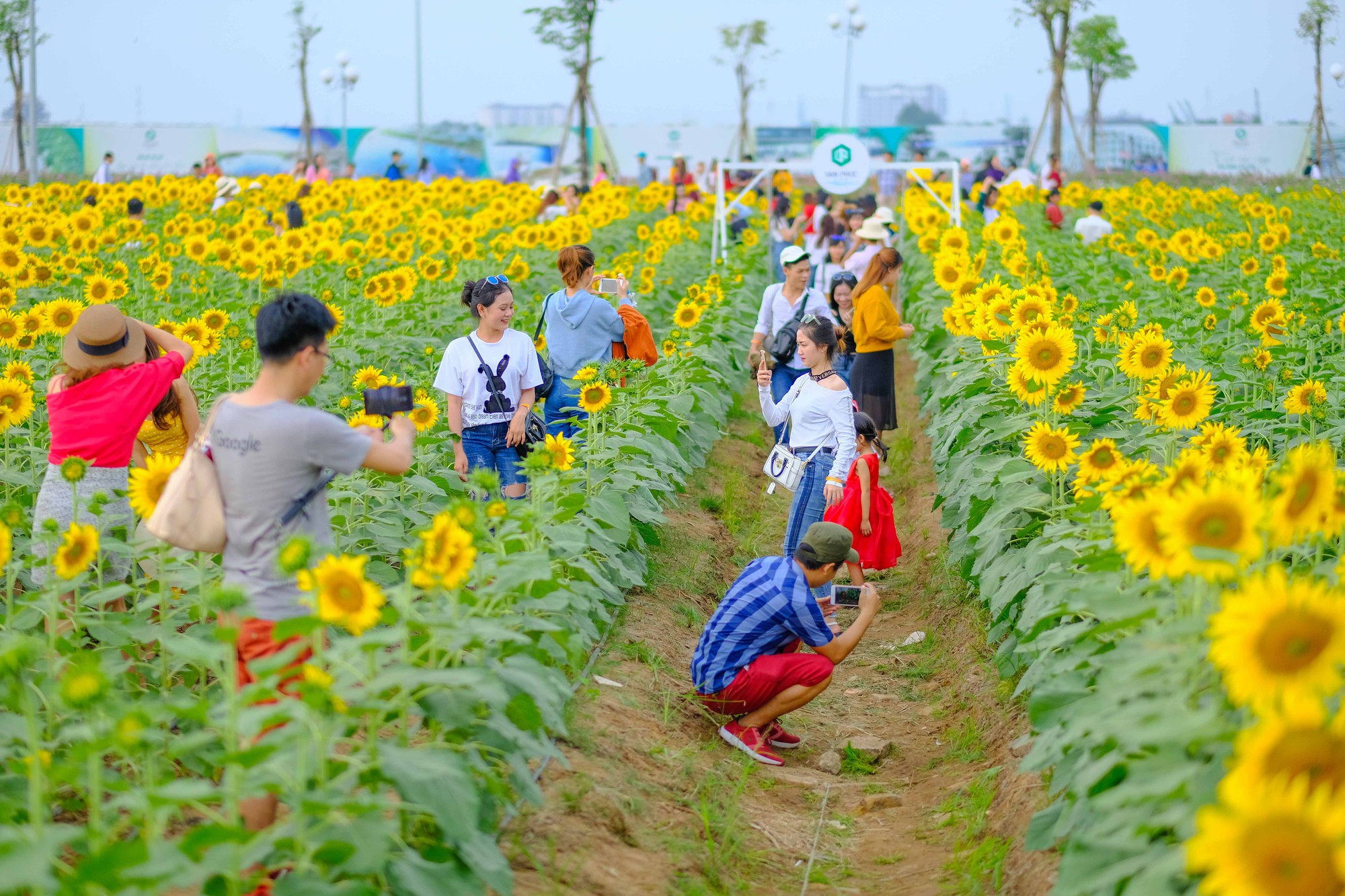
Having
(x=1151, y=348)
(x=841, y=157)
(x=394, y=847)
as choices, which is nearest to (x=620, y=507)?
(x=1151, y=348)

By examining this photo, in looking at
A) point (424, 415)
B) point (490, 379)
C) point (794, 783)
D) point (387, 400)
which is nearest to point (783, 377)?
point (490, 379)

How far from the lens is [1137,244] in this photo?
1406 centimetres

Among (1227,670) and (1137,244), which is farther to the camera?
(1137,244)

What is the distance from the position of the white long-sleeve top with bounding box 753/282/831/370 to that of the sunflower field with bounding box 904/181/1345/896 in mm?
895

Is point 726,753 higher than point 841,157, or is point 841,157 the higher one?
point 841,157

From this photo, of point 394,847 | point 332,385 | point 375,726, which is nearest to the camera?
point 375,726

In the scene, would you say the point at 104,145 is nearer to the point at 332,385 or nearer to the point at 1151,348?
the point at 332,385

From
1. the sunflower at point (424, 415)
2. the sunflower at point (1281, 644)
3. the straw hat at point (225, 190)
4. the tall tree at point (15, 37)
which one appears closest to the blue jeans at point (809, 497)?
the sunflower at point (424, 415)

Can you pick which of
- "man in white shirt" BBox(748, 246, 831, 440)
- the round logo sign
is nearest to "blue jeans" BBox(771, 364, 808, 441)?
"man in white shirt" BBox(748, 246, 831, 440)

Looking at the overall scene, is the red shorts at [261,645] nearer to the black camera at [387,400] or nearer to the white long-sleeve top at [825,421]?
the black camera at [387,400]

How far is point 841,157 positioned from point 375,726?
14.5 metres

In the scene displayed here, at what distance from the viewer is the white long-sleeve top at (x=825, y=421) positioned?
7.03 m

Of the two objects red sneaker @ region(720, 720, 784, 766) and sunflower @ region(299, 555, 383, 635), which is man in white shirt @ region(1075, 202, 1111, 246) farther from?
sunflower @ region(299, 555, 383, 635)

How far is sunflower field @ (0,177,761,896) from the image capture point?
2.98 meters
